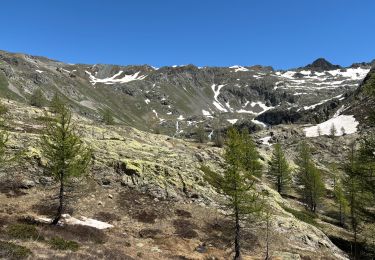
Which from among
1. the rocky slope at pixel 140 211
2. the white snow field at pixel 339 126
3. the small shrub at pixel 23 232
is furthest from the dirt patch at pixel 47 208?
the white snow field at pixel 339 126

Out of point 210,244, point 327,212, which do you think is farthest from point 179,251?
point 327,212

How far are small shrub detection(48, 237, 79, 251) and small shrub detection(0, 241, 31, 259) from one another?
3.67 metres

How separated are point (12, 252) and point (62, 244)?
5.61 m

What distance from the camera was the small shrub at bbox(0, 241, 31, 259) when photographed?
1728cm

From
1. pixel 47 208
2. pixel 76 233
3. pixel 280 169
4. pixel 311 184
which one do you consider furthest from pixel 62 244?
pixel 280 169

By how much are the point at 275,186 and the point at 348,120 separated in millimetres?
115746

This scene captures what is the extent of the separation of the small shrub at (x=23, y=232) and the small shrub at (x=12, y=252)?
4252 mm

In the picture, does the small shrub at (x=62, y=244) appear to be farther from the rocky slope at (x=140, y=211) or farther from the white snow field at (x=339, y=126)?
the white snow field at (x=339, y=126)

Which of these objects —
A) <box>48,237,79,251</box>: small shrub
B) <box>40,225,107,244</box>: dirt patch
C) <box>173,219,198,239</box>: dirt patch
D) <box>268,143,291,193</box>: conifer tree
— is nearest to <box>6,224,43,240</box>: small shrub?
<box>40,225,107,244</box>: dirt patch

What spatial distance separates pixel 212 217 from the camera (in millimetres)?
40000

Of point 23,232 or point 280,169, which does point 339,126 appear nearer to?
point 280,169

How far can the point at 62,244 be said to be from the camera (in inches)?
917

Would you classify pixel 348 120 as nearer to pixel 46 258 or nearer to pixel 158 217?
pixel 158 217

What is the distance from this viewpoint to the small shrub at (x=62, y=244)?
74.4 feet
